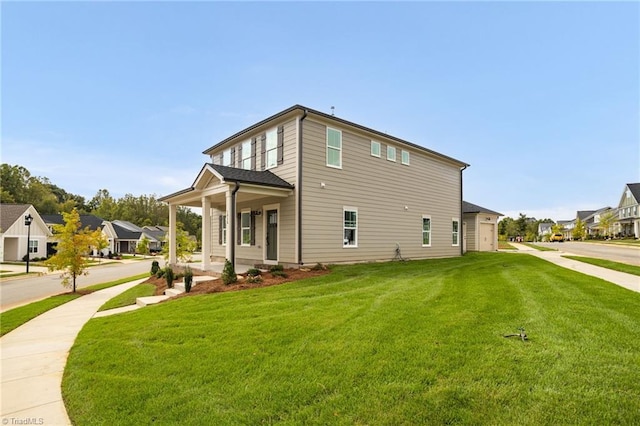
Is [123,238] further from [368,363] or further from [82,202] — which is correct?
[368,363]

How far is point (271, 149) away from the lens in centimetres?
1352

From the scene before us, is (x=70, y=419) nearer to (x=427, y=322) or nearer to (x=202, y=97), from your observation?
(x=427, y=322)

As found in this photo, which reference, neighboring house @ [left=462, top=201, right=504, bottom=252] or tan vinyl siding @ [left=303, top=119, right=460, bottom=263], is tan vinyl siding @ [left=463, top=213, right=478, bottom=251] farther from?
tan vinyl siding @ [left=303, top=119, right=460, bottom=263]

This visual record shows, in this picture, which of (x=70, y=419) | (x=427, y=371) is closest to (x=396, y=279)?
(x=427, y=371)

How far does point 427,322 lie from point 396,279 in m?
4.59

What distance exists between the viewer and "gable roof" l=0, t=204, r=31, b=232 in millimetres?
31875

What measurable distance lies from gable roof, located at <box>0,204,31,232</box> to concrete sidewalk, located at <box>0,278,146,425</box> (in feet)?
107

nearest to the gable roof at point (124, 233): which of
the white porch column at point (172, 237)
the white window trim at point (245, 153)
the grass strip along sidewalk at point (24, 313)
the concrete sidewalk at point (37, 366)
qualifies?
the white porch column at point (172, 237)

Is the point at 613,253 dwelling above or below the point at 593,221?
below

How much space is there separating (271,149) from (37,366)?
10168 mm

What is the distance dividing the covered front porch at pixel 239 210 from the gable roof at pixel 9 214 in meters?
27.7

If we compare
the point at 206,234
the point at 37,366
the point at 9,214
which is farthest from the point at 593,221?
the point at 9,214

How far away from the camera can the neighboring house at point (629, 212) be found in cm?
4775

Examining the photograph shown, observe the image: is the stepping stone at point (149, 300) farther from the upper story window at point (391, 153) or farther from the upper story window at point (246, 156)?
the upper story window at point (391, 153)
